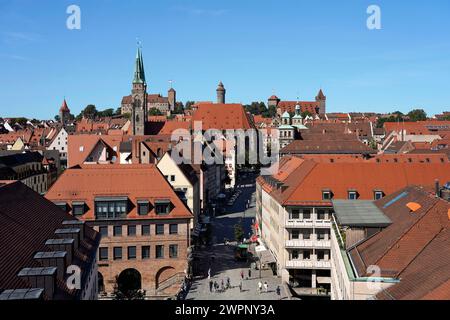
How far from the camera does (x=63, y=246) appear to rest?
21656mm

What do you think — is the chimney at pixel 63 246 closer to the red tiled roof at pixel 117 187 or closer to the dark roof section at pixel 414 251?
the dark roof section at pixel 414 251

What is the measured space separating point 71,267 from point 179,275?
21812mm

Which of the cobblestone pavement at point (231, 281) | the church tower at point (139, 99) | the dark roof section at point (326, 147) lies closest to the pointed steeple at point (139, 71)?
the church tower at point (139, 99)

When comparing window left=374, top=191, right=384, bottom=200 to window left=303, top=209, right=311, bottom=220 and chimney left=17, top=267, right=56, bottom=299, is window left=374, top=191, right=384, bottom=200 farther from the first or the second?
chimney left=17, top=267, right=56, bottom=299

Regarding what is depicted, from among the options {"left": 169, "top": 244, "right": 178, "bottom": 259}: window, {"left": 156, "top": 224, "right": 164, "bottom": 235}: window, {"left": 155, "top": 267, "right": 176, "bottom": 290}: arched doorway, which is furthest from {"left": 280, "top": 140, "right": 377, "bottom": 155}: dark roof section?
{"left": 155, "top": 267, "right": 176, "bottom": 290}: arched doorway

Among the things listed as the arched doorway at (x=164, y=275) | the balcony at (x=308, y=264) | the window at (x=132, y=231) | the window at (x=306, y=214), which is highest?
the window at (x=306, y=214)

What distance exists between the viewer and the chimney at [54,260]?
62.4ft

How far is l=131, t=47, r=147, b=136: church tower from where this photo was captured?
440 feet

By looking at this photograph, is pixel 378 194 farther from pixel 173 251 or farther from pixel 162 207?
pixel 162 207

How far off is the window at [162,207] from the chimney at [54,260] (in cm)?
2220

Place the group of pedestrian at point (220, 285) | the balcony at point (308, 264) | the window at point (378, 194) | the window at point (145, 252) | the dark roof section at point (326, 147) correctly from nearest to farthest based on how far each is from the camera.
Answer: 1. the group of pedestrian at point (220, 285)
2. the window at point (145, 252)
3. the balcony at point (308, 264)
4. the window at point (378, 194)
5. the dark roof section at point (326, 147)

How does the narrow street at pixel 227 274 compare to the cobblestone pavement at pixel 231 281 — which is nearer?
the cobblestone pavement at pixel 231 281

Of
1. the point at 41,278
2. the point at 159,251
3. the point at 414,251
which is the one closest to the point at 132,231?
the point at 159,251

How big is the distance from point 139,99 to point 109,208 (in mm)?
98481
